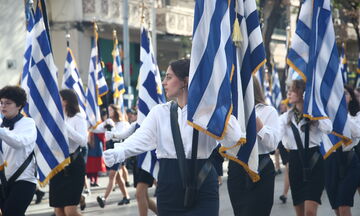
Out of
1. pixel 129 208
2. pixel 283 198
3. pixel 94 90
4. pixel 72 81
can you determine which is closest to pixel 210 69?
pixel 129 208

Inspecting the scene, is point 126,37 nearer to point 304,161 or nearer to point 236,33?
point 304,161

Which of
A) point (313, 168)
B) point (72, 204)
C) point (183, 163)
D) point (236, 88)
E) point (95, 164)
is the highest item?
point (236, 88)

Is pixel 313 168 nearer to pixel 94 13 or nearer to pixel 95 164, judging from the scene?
pixel 95 164

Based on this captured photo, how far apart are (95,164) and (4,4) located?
28.8 ft

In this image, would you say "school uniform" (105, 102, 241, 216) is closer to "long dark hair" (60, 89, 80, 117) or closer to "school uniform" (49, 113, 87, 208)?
"school uniform" (49, 113, 87, 208)

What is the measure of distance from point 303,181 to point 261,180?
1.53 meters

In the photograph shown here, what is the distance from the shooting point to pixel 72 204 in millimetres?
8742

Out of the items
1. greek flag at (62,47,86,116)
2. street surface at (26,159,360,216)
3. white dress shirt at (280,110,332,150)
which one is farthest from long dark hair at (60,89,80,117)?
greek flag at (62,47,86,116)

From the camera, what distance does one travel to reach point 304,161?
27.0 feet

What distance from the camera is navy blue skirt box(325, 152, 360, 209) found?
869 centimetres

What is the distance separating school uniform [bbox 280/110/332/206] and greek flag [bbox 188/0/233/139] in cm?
274

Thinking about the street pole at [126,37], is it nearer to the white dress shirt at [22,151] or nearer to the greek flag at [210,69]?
the white dress shirt at [22,151]

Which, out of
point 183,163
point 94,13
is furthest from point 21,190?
point 94,13

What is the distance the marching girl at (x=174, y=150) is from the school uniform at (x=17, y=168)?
1875 mm
